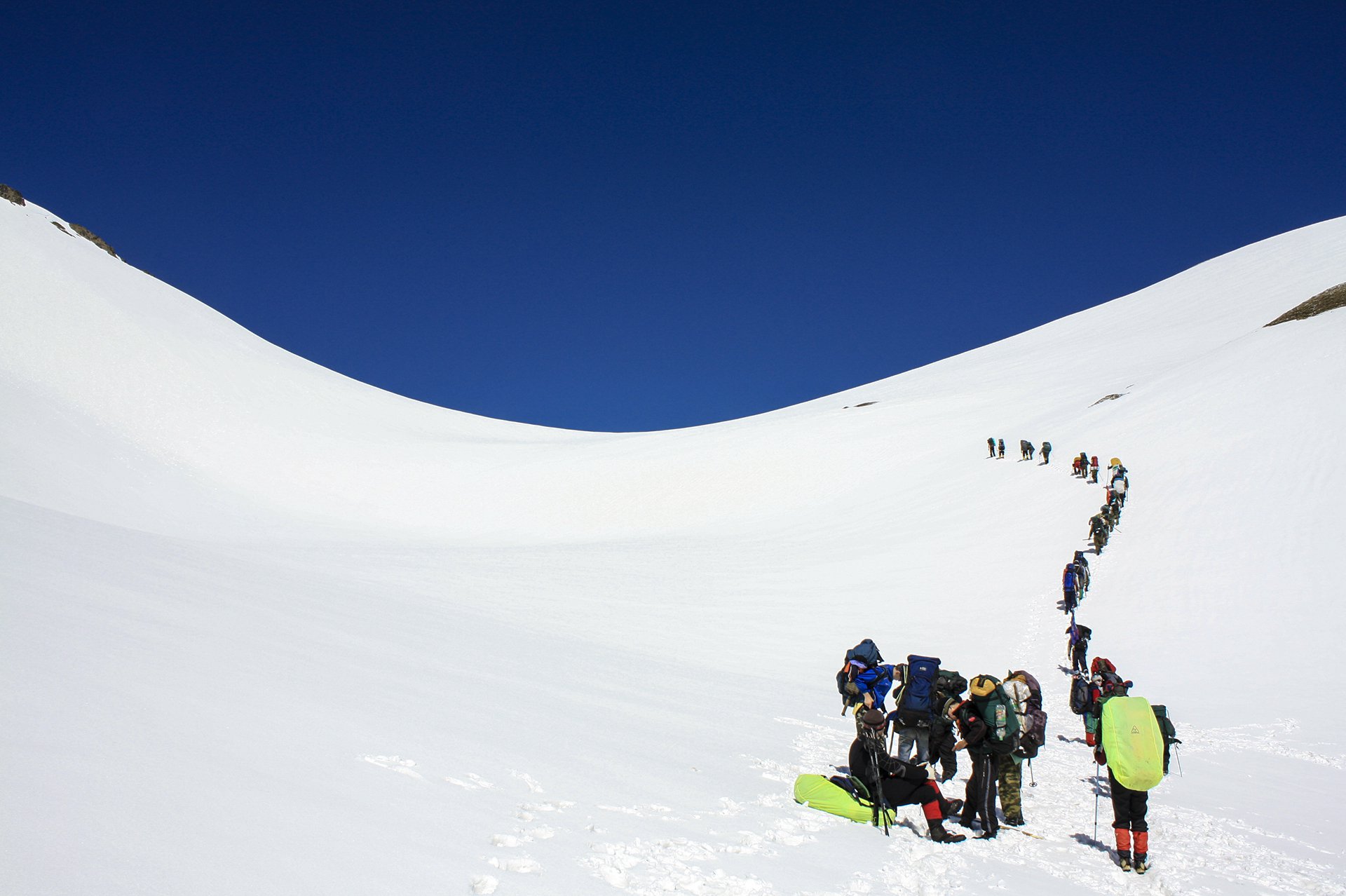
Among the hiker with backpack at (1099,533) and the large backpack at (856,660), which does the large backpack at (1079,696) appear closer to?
the large backpack at (856,660)

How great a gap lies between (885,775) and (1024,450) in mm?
21721

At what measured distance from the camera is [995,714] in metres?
6.17

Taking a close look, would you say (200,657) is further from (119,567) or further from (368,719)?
(119,567)

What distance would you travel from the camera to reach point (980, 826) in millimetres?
5957

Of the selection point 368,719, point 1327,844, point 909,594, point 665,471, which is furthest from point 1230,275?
point 368,719

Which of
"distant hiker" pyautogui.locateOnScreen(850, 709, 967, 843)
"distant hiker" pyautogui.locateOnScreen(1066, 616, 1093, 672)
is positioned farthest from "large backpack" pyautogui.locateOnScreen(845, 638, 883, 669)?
"distant hiker" pyautogui.locateOnScreen(1066, 616, 1093, 672)

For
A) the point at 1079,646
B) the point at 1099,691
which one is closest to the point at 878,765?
the point at 1099,691

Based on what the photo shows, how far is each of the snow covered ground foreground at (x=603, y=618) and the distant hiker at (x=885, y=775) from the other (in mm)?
337

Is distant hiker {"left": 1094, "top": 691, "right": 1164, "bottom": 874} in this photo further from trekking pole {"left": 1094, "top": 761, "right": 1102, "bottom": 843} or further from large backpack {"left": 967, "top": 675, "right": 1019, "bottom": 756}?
large backpack {"left": 967, "top": 675, "right": 1019, "bottom": 756}

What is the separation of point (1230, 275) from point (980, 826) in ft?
207

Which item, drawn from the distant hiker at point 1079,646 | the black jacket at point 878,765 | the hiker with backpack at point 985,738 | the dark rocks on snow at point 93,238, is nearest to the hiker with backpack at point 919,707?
the hiker with backpack at point 985,738

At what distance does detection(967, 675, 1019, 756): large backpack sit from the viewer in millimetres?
6113

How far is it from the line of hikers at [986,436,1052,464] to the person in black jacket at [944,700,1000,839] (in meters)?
20.1

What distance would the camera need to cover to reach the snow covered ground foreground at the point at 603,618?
3723 millimetres
